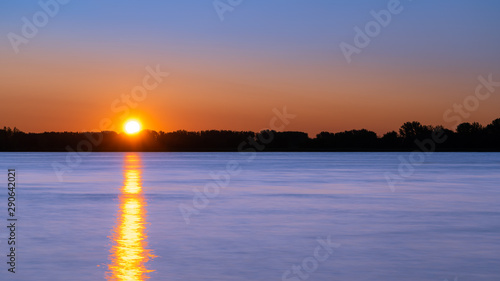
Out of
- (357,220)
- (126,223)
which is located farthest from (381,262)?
(126,223)

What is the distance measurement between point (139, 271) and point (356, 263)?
13.2 feet

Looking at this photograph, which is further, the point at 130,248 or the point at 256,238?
the point at 256,238

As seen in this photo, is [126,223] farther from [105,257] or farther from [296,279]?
[296,279]

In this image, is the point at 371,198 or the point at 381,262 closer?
the point at 381,262

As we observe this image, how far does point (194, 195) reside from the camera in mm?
32406

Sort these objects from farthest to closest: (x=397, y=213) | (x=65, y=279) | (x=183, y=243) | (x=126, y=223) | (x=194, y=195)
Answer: (x=194, y=195) → (x=397, y=213) → (x=126, y=223) → (x=183, y=243) → (x=65, y=279)

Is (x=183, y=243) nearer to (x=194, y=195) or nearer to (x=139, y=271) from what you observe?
(x=139, y=271)

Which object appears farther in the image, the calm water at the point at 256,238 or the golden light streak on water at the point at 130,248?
the calm water at the point at 256,238

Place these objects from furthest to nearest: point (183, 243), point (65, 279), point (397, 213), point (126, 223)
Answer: point (397, 213) < point (126, 223) < point (183, 243) < point (65, 279)

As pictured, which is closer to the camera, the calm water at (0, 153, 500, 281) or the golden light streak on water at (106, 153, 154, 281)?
the golden light streak on water at (106, 153, 154, 281)

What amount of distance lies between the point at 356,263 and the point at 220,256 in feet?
8.73

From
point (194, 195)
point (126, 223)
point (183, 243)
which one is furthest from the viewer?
point (194, 195)

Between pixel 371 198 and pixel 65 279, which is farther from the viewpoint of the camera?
pixel 371 198

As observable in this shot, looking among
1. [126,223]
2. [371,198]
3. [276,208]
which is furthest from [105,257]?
[371,198]
